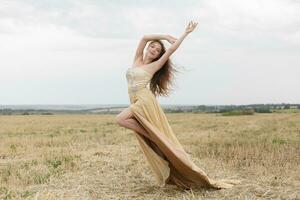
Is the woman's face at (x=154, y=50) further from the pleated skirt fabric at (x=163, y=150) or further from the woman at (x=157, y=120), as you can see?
the pleated skirt fabric at (x=163, y=150)

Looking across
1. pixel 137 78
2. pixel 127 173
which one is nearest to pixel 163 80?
pixel 137 78

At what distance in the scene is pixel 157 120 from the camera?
770 cm

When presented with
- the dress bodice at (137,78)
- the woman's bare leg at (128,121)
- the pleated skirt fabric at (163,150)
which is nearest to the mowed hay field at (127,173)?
the pleated skirt fabric at (163,150)

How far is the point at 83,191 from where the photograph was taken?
→ 7.96 meters

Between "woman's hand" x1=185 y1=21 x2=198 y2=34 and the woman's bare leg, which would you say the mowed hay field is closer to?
the woman's bare leg

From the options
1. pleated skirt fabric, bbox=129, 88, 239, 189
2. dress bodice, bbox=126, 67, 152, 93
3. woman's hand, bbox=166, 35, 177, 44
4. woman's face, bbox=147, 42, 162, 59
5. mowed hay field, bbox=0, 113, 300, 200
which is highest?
woman's hand, bbox=166, 35, 177, 44

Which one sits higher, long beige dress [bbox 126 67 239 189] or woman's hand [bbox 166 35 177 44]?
woman's hand [bbox 166 35 177 44]

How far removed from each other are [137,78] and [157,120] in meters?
0.70

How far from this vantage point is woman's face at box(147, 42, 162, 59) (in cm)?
779

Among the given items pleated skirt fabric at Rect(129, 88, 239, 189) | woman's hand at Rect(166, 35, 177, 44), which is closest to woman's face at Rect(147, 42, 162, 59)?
woman's hand at Rect(166, 35, 177, 44)

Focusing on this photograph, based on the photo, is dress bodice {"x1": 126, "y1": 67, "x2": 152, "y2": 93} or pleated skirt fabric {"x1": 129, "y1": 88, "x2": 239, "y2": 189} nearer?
pleated skirt fabric {"x1": 129, "y1": 88, "x2": 239, "y2": 189}

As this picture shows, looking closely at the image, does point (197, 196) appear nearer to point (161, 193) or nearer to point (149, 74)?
point (161, 193)

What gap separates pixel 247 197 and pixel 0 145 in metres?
10.3

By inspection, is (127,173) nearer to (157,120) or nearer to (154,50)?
(157,120)
